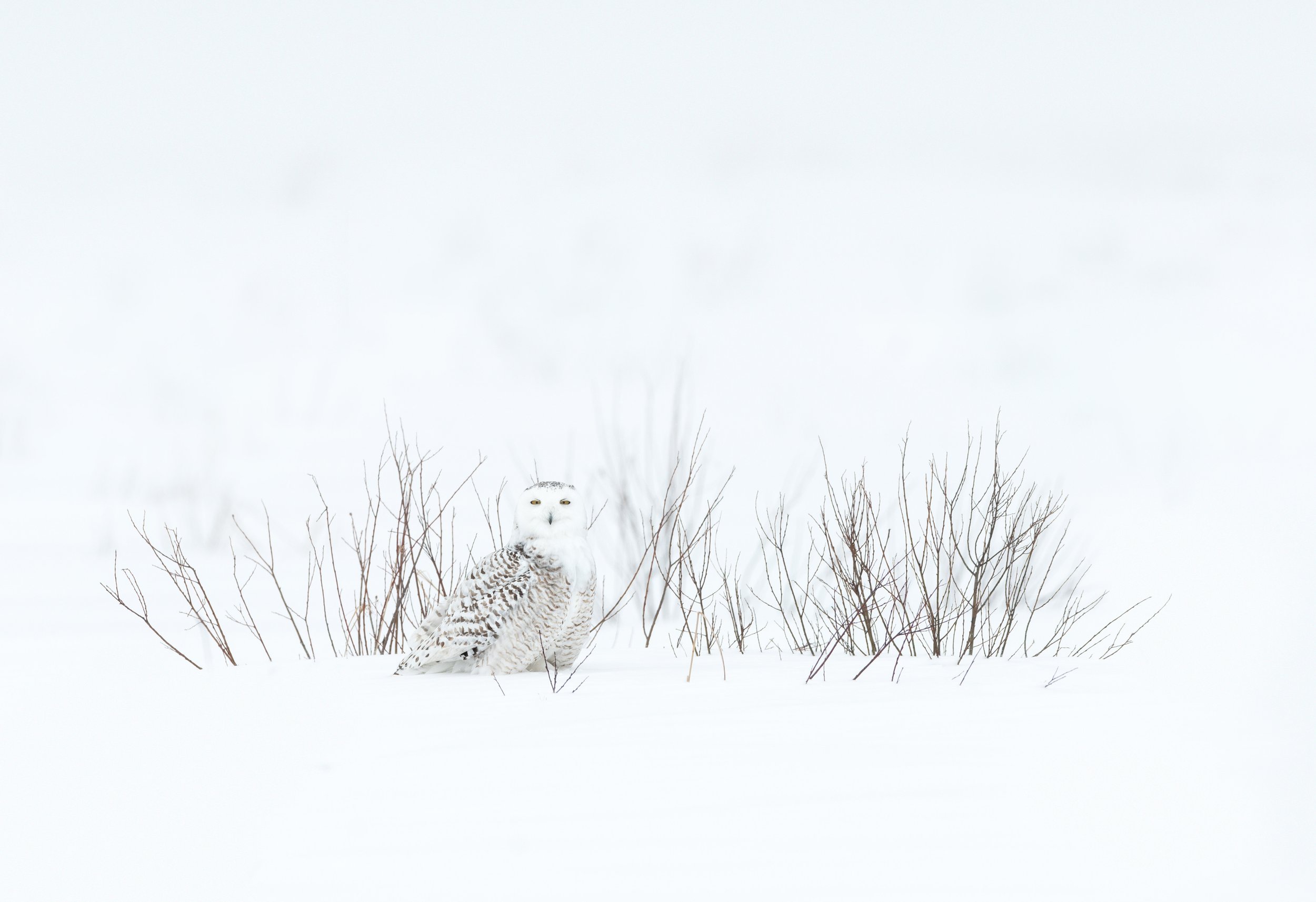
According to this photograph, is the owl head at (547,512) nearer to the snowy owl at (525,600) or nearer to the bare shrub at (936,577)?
the snowy owl at (525,600)

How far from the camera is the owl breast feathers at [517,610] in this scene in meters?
3.07

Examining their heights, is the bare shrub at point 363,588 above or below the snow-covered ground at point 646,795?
above

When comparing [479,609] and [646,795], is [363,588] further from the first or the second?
[646,795]

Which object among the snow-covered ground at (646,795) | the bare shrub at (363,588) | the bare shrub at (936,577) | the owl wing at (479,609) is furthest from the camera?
the bare shrub at (363,588)

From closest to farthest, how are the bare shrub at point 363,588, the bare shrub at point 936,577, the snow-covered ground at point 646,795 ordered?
the snow-covered ground at point 646,795, the bare shrub at point 936,577, the bare shrub at point 363,588

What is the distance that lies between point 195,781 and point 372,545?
6.18 feet

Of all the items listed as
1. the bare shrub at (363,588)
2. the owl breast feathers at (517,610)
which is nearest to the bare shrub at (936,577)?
the owl breast feathers at (517,610)

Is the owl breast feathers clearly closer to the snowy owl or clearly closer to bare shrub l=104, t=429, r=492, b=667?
the snowy owl

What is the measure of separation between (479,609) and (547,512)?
36 cm

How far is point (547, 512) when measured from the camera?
3164mm

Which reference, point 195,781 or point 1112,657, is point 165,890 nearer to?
point 195,781

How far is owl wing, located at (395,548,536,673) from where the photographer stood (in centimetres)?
307

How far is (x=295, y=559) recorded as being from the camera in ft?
26.5

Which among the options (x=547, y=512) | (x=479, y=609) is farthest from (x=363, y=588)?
(x=547, y=512)
